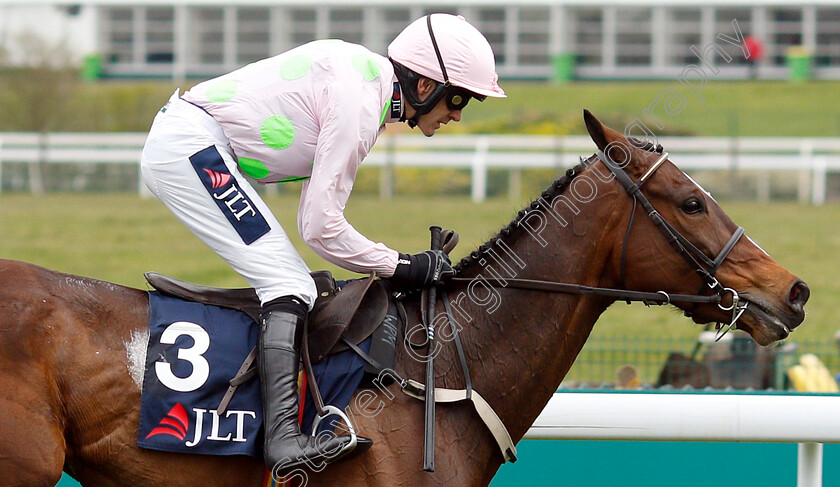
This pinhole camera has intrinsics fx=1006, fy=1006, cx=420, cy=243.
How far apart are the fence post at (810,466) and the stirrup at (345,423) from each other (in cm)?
188

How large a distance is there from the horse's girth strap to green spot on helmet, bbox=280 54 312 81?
990 millimetres

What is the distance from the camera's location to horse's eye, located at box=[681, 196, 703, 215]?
3191 mm

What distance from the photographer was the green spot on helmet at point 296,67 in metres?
3.07

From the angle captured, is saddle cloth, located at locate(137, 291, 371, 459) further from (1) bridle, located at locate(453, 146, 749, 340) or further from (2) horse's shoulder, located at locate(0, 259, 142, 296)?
(1) bridle, located at locate(453, 146, 749, 340)

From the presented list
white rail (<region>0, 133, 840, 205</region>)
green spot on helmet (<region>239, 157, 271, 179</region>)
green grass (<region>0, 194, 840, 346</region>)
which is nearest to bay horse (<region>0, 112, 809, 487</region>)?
green spot on helmet (<region>239, 157, 271, 179</region>)

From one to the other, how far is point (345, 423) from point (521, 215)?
89cm

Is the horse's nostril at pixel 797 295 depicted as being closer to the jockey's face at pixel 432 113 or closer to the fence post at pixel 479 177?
the jockey's face at pixel 432 113

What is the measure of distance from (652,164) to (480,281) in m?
0.67

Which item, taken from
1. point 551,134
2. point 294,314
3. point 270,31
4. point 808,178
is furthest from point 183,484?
point 270,31

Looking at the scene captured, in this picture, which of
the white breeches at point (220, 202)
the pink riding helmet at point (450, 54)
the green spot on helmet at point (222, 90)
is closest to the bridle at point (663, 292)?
the pink riding helmet at point (450, 54)

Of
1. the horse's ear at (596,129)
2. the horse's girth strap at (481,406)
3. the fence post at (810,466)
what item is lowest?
the fence post at (810,466)

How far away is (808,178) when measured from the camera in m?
18.5

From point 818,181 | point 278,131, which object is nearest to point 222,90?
point 278,131

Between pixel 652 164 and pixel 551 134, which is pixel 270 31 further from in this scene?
pixel 652 164
